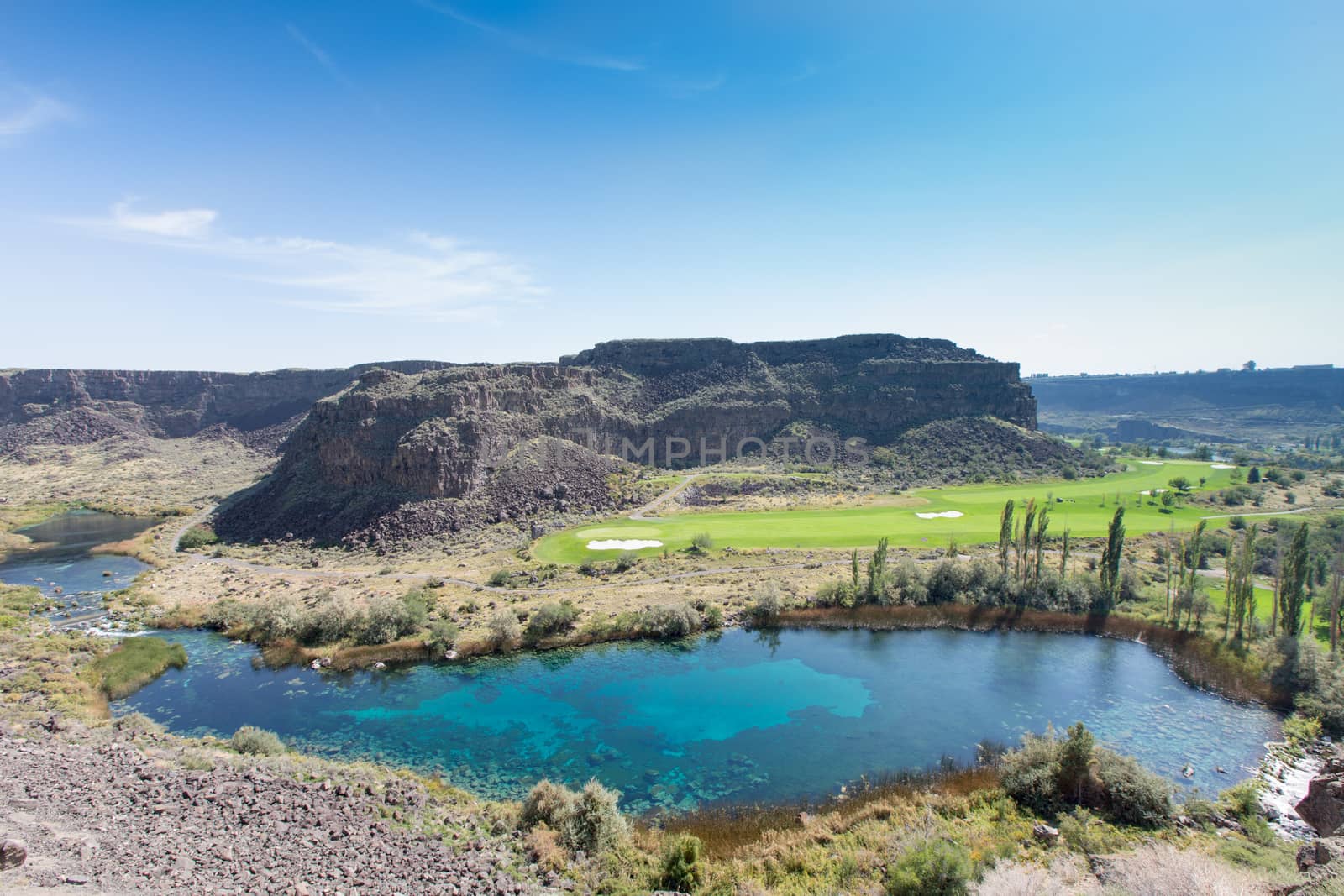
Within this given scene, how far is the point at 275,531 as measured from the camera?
207ft

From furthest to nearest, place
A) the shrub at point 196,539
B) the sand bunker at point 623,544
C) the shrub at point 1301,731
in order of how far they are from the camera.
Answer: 1. the shrub at point 196,539
2. the sand bunker at point 623,544
3. the shrub at point 1301,731

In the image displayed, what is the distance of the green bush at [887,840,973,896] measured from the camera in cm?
1585

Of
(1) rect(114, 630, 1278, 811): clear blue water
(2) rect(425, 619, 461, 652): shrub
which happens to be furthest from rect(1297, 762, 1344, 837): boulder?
(2) rect(425, 619, 461, 652): shrub

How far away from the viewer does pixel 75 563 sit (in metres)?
55.6

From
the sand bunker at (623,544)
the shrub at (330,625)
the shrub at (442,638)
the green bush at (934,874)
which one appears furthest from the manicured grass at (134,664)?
the green bush at (934,874)

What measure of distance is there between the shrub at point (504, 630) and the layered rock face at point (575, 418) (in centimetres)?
2653

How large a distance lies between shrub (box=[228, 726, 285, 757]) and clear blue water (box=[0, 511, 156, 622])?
91.2 feet

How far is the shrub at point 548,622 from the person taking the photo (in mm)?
38594

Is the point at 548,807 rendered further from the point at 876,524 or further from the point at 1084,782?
the point at 876,524

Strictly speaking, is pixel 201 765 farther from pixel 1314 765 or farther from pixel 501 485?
pixel 501 485

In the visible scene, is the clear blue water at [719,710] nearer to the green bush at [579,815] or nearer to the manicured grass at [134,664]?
the manicured grass at [134,664]

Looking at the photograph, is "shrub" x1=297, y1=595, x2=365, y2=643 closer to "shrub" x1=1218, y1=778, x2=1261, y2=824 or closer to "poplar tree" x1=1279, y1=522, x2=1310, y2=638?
"shrub" x1=1218, y1=778, x2=1261, y2=824

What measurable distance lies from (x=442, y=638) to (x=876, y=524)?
46837 mm

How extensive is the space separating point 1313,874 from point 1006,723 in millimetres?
14856
